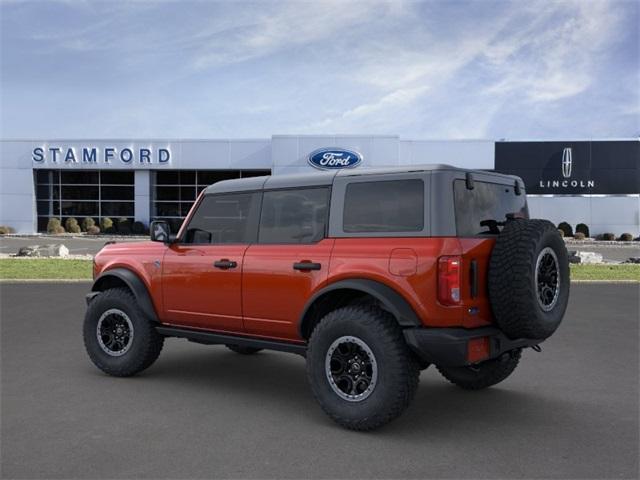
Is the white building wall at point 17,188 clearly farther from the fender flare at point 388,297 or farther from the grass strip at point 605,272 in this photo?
the fender flare at point 388,297

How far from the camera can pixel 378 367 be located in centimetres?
470

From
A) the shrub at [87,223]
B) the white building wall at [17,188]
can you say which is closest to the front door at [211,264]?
the shrub at [87,223]

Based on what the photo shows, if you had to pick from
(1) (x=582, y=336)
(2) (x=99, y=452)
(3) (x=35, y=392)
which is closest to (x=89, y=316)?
(3) (x=35, y=392)

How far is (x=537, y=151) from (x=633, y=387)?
1478 inches

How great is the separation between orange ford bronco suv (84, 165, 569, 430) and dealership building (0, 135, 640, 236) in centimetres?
Answer: 3236

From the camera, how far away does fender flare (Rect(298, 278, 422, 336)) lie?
4664 mm

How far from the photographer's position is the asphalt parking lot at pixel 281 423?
411cm

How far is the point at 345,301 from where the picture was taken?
5.32m

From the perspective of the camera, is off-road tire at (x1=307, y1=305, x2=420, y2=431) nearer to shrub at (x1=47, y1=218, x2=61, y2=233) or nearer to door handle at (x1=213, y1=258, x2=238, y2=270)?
door handle at (x1=213, y1=258, x2=238, y2=270)

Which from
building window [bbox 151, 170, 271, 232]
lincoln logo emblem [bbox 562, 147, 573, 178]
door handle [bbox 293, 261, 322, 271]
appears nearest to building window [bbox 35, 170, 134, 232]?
building window [bbox 151, 170, 271, 232]

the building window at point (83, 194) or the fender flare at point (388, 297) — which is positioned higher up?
the building window at point (83, 194)

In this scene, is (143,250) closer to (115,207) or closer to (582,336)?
(582,336)

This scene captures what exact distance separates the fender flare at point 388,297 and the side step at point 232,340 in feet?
2.38

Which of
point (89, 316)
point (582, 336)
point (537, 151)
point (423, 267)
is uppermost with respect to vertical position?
point (537, 151)
